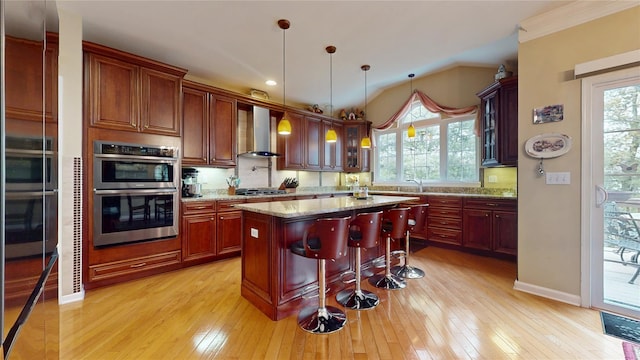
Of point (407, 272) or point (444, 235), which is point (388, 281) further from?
point (444, 235)

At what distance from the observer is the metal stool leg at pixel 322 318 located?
199 centimetres

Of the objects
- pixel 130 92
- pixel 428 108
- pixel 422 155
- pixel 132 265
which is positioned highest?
pixel 428 108

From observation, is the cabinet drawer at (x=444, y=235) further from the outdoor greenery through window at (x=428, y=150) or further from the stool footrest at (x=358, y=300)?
the stool footrest at (x=358, y=300)

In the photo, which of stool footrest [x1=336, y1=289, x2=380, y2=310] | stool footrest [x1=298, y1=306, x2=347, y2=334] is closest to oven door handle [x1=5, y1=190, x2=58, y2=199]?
stool footrest [x1=298, y1=306, x2=347, y2=334]

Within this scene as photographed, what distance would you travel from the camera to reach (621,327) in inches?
79.4

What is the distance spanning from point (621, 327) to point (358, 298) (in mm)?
2043

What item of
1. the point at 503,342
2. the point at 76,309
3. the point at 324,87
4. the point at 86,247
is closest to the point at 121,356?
the point at 76,309

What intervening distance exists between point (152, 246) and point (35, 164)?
269 cm

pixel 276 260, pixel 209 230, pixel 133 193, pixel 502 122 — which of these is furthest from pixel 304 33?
pixel 502 122

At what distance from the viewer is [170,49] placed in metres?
3.25

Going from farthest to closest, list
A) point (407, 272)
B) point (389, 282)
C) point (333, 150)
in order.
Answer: point (333, 150) < point (407, 272) < point (389, 282)

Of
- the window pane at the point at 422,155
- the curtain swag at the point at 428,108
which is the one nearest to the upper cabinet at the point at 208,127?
the curtain swag at the point at 428,108

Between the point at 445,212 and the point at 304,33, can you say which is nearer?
the point at 304,33

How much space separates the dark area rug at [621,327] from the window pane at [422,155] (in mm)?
3085
